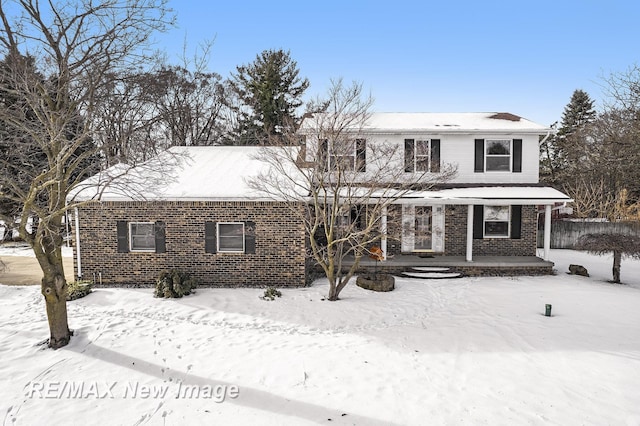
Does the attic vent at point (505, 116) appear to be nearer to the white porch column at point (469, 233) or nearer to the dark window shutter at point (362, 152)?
the white porch column at point (469, 233)

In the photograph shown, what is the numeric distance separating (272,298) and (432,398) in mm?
5390

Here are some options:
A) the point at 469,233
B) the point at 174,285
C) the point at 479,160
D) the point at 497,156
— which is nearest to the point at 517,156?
the point at 497,156

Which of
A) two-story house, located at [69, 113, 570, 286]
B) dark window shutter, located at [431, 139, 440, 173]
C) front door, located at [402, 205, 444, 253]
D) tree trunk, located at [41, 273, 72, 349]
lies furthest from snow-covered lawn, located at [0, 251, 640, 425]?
dark window shutter, located at [431, 139, 440, 173]

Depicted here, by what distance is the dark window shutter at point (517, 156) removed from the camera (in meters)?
13.5

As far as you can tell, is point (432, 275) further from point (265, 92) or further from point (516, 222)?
point (265, 92)

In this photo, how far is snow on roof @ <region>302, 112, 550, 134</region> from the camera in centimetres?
1317

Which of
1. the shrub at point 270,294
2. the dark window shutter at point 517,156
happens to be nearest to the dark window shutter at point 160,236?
the shrub at point 270,294

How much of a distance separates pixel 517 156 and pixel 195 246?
12.3 meters

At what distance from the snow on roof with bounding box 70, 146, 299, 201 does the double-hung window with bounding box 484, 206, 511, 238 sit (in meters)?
8.78

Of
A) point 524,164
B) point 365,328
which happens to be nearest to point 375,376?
point 365,328

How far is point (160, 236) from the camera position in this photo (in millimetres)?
10914

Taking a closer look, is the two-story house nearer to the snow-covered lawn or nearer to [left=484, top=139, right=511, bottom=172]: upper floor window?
[left=484, top=139, right=511, bottom=172]: upper floor window

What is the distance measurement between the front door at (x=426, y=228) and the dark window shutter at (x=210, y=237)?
22.9 feet

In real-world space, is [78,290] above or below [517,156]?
below
